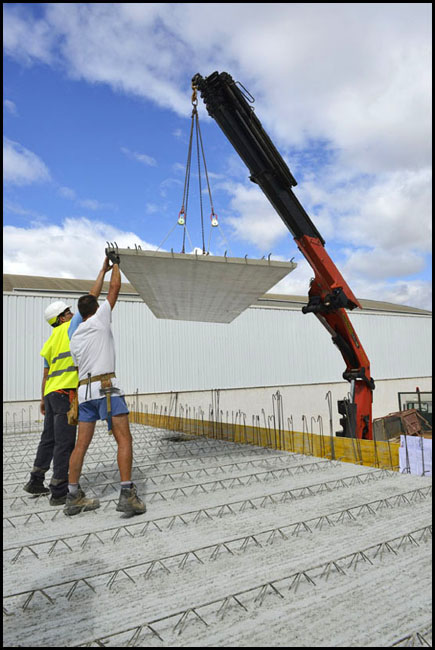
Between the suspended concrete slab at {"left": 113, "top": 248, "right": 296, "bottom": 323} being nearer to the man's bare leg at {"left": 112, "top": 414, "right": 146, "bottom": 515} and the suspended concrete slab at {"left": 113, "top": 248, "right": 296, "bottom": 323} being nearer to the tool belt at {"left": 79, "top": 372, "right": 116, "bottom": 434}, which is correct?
the tool belt at {"left": 79, "top": 372, "right": 116, "bottom": 434}

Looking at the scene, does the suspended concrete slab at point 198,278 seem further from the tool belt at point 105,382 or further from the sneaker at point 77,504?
the sneaker at point 77,504

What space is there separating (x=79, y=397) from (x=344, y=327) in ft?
22.3

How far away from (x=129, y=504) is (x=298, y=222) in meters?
6.81

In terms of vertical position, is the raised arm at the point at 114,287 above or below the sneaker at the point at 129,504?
above

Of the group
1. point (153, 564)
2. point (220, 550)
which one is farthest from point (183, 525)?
point (153, 564)

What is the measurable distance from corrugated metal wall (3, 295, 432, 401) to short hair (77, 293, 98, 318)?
13.8 meters

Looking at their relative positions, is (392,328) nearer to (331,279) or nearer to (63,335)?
(331,279)

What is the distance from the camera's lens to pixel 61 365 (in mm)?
4570

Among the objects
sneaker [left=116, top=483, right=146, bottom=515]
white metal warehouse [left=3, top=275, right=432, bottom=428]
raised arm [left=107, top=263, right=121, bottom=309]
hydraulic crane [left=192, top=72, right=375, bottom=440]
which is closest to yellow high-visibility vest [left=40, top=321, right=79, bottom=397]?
raised arm [left=107, top=263, right=121, bottom=309]

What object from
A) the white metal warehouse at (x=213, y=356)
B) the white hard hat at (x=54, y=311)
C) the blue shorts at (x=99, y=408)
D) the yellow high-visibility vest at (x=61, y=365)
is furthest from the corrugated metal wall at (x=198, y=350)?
the blue shorts at (x=99, y=408)

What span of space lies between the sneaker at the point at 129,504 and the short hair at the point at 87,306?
1.67 metres

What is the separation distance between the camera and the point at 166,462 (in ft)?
20.3

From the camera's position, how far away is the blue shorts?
3.89 meters

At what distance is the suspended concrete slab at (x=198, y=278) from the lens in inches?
218
